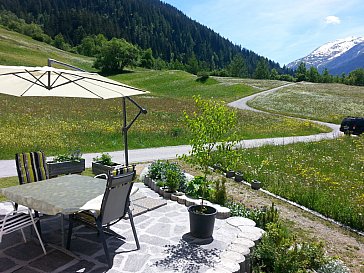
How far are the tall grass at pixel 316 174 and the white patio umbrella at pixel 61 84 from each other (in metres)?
2.76

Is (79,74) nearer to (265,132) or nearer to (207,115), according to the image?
(207,115)

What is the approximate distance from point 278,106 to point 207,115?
41.9 meters

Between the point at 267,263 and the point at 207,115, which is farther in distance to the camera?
the point at 207,115

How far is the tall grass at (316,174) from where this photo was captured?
904cm

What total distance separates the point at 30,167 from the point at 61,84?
182cm

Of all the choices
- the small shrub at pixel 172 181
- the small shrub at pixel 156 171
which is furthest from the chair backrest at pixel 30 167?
the small shrub at pixel 156 171

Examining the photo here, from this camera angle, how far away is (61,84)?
712 cm

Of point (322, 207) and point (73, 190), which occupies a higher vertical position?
point (73, 190)

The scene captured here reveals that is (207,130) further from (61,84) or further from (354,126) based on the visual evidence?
(354,126)

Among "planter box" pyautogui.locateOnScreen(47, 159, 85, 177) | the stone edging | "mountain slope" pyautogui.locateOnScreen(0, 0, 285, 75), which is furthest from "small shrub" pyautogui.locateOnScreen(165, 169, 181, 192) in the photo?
"mountain slope" pyautogui.locateOnScreen(0, 0, 285, 75)

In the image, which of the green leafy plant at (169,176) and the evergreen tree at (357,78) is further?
the evergreen tree at (357,78)

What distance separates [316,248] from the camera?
5.79m

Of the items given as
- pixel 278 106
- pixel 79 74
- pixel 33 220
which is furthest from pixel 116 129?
pixel 278 106

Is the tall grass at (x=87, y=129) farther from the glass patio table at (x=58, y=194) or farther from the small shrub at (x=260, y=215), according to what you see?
the glass patio table at (x=58, y=194)
